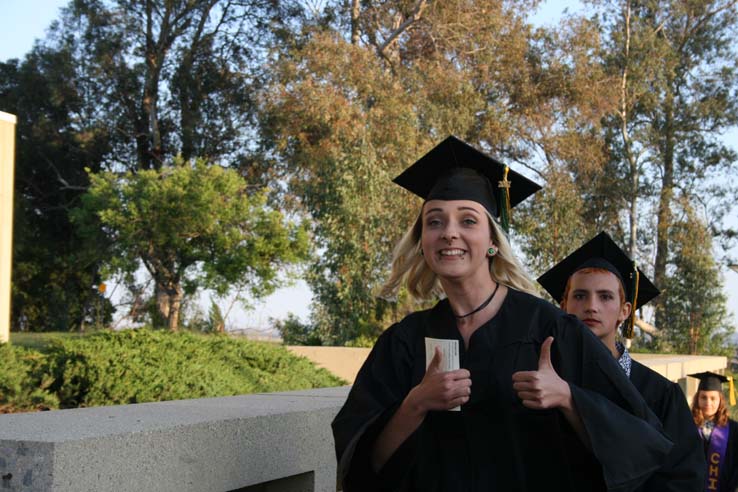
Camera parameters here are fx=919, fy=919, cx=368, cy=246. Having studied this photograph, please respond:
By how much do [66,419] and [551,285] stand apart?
8.99ft

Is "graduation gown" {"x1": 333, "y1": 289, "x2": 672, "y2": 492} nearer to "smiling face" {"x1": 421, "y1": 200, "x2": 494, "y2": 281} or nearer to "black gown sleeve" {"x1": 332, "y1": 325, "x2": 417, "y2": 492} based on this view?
"black gown sleeve" {"x1": 332, "y1": 325, "x2": 417, "y2": 492}

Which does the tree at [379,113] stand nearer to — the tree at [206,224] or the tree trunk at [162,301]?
the tree at [206,224]

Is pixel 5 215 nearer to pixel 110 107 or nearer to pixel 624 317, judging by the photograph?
pixel 624 317

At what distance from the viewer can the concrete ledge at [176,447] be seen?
8.48 ft

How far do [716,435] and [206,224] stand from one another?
14.4 m

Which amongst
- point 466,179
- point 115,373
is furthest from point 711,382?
point 466,179

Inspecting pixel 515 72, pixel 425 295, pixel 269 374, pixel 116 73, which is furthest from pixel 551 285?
pixel 116 73

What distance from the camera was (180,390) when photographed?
6.43 meters

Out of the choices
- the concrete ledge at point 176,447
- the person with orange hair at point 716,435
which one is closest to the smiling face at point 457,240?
the concrete ledge at point 176,447

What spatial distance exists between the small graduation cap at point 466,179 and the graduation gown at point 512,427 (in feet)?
1.26

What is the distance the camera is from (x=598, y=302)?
174 inches

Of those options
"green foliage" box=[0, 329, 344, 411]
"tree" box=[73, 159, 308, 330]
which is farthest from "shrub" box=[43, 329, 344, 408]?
"tree" box=[73, 159, 308, 330]

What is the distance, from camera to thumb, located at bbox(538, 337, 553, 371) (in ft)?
8.17

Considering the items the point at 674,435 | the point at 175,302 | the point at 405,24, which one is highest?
the point at 405,24
